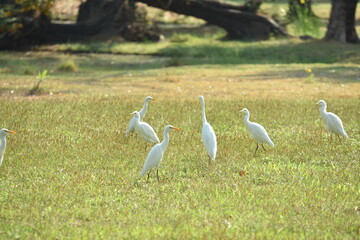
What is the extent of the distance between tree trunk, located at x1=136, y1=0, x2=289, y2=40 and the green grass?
20.5 metres

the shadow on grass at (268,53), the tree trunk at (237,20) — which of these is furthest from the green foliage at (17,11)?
the tree trunk at (237,20)

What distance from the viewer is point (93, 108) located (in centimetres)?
1447

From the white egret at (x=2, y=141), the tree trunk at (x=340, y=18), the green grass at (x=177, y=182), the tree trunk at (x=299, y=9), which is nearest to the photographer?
the green grass at (x=177, y=182)

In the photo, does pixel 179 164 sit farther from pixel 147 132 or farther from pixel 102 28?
pixel 102 28

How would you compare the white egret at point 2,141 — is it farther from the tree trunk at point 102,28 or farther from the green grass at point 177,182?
the tree trunk at point 102,28

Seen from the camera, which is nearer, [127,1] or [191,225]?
[191,225]

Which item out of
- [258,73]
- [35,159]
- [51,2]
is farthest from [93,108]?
[51,2]

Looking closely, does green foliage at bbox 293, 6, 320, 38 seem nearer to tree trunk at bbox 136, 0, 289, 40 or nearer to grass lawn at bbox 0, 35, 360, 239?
tree trunk at bbox 136, 0, 289, 40

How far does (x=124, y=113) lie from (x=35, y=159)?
14.9 ft

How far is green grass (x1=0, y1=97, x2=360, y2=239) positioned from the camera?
21.2ft

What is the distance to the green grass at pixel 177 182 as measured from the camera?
6461 mm

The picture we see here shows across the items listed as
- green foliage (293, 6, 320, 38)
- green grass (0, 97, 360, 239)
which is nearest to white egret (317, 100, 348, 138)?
green grass (0, 97, 360, 239)

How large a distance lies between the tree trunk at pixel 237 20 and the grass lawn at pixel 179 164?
13.0m

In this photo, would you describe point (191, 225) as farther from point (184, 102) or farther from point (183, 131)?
point (184, 102)
